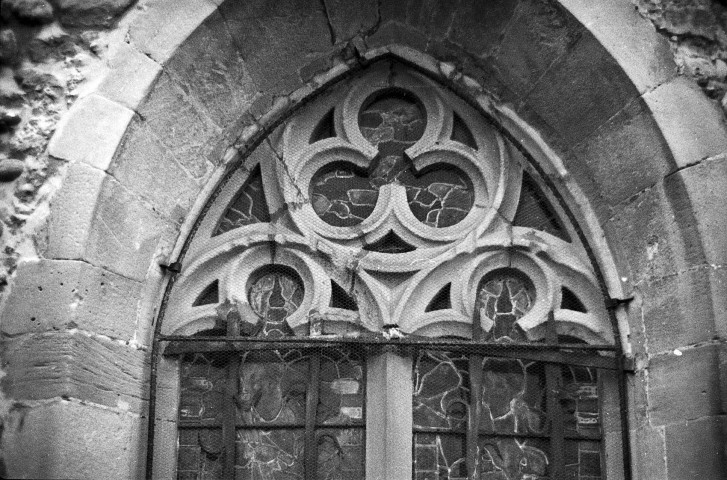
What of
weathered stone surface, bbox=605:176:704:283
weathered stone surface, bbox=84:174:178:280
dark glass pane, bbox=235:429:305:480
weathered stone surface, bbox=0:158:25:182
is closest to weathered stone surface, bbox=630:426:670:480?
weathered stone surface, bbox=605:176:704:283

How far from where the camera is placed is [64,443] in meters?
5.19

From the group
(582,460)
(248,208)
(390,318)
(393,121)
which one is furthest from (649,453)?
(248,208)

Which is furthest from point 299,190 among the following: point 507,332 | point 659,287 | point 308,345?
point 659,287

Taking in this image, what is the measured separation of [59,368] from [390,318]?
58.9 inches

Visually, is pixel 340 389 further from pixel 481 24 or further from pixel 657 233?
pixel 481 24

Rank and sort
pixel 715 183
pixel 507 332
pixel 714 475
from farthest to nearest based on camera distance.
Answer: pixel 507 332 < pixel 715 183 < pixel 714 475

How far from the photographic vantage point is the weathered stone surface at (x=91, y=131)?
18.3 feet

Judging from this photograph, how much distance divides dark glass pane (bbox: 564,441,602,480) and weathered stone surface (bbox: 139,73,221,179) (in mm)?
2085

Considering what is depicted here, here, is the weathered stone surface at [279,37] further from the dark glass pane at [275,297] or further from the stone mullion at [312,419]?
the stone mullion at [312,419]

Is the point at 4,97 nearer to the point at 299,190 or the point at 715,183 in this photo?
the point at 299,190

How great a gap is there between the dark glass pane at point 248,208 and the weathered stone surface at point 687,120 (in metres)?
1.85

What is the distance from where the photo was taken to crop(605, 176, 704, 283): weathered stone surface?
5.56 m

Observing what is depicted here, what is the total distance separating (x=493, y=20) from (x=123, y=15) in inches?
66.8

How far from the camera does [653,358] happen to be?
5586 millimetres
